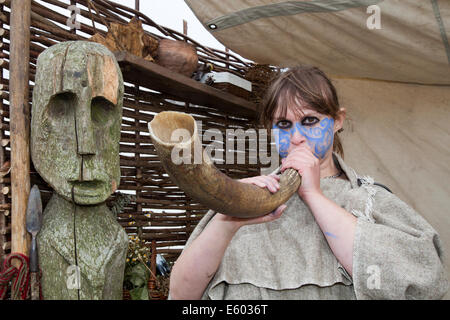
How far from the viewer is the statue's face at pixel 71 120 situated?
1.38 m

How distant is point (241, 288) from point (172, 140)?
1.81 feet

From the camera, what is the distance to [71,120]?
1398 mm

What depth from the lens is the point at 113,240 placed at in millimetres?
1508

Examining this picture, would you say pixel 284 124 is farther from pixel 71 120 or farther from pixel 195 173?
pixel 71 120

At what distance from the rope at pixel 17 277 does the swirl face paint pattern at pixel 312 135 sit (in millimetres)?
983

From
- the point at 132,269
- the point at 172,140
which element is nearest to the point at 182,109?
the point at 132,269

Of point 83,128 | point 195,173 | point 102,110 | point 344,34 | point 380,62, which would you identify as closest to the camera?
point 195,173

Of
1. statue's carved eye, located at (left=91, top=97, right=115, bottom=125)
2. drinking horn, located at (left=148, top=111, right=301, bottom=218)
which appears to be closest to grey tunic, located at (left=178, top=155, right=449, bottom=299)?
drinking horn, located at (left=148, top=111, right=301, bottom=218)

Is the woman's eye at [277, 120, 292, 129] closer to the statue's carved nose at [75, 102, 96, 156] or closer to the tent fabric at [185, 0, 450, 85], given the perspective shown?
the statue's carved nose at [75, 102, 96, 156]

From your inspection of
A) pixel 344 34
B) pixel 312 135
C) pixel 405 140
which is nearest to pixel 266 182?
pixel 312 135

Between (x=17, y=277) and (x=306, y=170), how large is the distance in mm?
1080

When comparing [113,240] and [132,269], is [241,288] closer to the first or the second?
[113,240]

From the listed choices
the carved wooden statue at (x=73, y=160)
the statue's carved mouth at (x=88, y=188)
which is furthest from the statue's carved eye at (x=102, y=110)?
the statue's carved mouth at (x=88, y=188)

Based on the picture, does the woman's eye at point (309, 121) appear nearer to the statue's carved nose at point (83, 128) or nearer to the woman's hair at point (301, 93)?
the woman's hair at point (301, 93)
